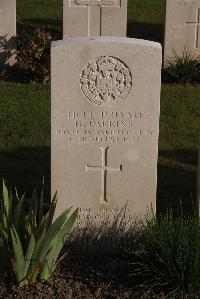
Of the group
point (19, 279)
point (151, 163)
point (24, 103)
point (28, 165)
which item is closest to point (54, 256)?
point (19, 279)

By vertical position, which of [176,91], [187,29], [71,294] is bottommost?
[71,294]

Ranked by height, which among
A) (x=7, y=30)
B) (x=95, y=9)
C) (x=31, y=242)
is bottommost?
(x=31, y=242)

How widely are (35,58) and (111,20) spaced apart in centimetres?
137

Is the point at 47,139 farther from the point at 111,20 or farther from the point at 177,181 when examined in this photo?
the point at 111,20

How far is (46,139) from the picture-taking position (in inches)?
356

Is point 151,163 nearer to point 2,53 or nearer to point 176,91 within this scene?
point 176,91

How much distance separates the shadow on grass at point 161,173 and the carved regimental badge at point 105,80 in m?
1.54

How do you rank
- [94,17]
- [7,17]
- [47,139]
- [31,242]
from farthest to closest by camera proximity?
1. [94,17]
2. [7,17]
3. [47,139]
4. [31,242]

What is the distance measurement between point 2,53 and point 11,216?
673cm

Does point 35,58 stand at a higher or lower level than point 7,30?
lower

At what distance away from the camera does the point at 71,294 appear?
18.0 ft

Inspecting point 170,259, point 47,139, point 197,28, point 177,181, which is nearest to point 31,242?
point 170,259

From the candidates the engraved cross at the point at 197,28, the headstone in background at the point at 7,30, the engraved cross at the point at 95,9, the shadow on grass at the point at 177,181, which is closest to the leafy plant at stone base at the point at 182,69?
the engraved cross at the point at 197,28

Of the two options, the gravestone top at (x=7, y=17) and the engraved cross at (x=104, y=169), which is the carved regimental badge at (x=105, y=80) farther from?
the gravestone top at (x=7, y=17)
